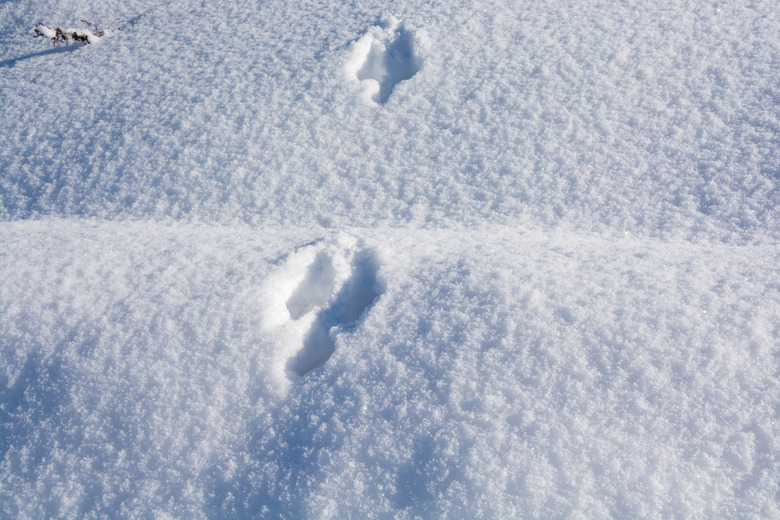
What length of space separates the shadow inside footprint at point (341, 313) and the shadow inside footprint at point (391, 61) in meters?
1.01

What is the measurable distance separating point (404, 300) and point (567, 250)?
21.9 inches

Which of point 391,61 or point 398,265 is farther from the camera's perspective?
point 391,61

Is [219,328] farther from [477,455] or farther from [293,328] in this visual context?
[477,455]

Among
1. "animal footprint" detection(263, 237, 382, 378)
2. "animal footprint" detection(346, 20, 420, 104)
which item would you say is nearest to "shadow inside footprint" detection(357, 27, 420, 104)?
"animal footprint" detection(346, 20, 420, 104)

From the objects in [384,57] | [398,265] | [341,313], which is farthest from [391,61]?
[341,313]

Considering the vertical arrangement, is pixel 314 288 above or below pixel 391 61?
below

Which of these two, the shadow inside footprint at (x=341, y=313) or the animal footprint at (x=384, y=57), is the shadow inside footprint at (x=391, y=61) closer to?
the animal footprint at (x=384, y=57)

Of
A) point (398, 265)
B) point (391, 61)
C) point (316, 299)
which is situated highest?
point (391, 61)

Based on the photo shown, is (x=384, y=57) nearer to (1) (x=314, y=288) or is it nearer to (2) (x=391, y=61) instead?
(2) (x=391, y=61)

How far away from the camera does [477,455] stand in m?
1.16

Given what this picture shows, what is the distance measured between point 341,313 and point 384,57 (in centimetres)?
131

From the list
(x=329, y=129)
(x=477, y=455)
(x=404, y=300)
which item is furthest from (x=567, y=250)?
(x=329, y=129)

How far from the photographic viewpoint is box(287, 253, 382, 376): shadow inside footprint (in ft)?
4.78

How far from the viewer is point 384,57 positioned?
88.6 inches
